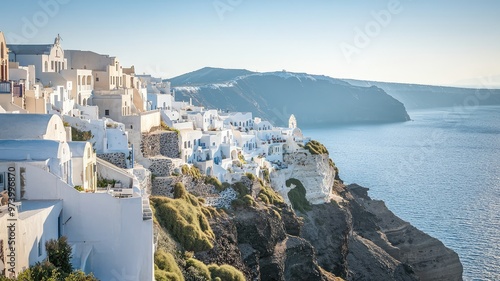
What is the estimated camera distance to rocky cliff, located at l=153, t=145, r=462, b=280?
2608cm

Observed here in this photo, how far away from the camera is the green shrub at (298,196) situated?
130ft

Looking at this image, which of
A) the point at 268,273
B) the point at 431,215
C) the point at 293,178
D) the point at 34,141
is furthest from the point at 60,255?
the point at 431,215

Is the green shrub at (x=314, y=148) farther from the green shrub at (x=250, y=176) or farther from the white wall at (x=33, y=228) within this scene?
the white wall at (x=33, y=228)

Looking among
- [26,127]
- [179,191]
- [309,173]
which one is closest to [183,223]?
[179,191]

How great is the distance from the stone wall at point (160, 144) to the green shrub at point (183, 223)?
3.32 m

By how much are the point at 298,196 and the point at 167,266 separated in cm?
2135

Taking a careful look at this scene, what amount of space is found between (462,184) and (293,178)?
42709mm

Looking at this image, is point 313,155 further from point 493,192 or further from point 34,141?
point 493,192

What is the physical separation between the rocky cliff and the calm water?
4006 millimetres

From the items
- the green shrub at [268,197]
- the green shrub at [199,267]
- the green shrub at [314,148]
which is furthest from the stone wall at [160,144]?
the green shrub at [314,148]

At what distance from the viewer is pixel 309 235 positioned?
37.8 meters

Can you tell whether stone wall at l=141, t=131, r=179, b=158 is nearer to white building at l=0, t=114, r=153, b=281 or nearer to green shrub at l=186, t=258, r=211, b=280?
green shrub at l=186, t=258, r=211, b=280

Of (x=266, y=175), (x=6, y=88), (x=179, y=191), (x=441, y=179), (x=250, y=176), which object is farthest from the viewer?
(x=441, y=179)
